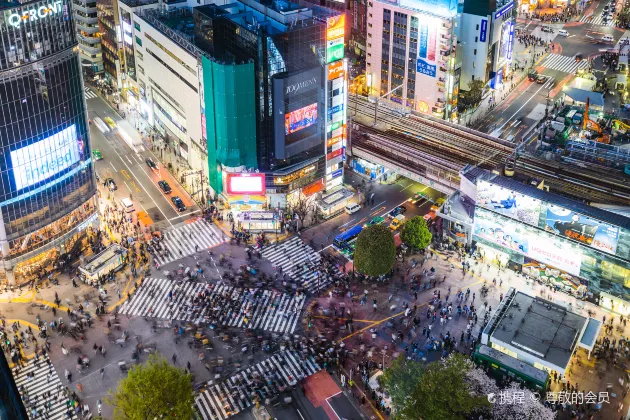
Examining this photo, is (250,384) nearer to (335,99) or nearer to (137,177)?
(335,99)

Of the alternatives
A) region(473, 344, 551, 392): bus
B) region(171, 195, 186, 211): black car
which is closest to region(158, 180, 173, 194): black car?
region(171, 195, 186, 211): black car

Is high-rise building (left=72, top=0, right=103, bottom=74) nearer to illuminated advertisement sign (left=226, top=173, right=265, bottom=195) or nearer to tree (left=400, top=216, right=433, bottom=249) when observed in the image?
illuminated advertisement sign (left=226, top=173, right=265, bottom=195)

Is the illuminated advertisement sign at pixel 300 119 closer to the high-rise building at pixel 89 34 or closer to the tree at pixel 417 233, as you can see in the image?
the tree at pixel 417 233

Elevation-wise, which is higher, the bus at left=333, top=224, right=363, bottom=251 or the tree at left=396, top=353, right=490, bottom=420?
the tree at left=396, top=353, right=490, bottom=420

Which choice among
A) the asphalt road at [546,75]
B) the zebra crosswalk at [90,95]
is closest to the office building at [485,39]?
the asphalt road at [546,75]

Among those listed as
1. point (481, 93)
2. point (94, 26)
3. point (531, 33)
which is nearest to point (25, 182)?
point (94, 26)

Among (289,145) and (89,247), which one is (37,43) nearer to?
(89,247)
